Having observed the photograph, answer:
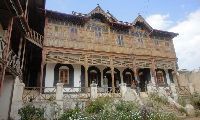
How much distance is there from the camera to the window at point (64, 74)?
2107 cm

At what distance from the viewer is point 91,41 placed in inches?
874

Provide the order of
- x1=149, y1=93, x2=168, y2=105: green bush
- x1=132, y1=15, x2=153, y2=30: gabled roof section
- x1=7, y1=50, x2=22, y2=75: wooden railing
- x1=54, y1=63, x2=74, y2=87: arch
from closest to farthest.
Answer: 1. x1=7, y1=50, x2=22, y2=75: wooden railing
2. x1=149, y1=93, x2=168, y2=105: green bush
3. x1=54, y1=63, x2=74, y2=87: arch
4. x1=132, y1=15, x2=153, y2=30: gabled roof section

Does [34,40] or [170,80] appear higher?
[34,40]

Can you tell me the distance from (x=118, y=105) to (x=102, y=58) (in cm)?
849

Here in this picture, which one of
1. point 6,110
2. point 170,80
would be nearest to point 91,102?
point 6,110

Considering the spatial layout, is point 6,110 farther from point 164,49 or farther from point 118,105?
point 164,49

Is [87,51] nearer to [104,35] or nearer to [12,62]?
[104,35]

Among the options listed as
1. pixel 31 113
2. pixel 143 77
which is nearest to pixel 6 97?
pixel 31 113

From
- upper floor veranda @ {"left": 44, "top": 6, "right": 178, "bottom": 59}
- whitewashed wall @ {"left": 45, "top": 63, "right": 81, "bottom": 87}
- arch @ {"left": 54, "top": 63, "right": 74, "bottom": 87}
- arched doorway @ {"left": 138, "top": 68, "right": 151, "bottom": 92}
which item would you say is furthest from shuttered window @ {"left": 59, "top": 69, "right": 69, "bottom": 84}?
arched doorway @ {"left": 138, "top": 68, "right": 151, "bottom": 92}

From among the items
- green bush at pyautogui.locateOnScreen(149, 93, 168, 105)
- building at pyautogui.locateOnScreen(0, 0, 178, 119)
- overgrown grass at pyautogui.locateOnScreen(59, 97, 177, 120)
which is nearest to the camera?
overgrown grass at pyautogui.locateOnScreen(59, 97, 177, 120)

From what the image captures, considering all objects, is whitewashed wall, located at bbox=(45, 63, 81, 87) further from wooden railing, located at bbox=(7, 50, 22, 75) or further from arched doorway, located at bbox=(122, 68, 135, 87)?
arched doorway, located at bbox=(122, 68, 135, 87)

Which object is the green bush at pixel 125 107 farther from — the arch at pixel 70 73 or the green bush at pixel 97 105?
the arch at pixel 70 73

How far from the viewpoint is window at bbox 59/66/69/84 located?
21.1 m

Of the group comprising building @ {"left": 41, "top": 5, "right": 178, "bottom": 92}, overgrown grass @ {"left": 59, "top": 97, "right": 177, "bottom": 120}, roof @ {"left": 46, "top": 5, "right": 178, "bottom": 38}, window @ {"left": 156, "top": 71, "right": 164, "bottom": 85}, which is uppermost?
roof @ {"left": 46, "top": 5, "right": 178, "bottom": 38}
